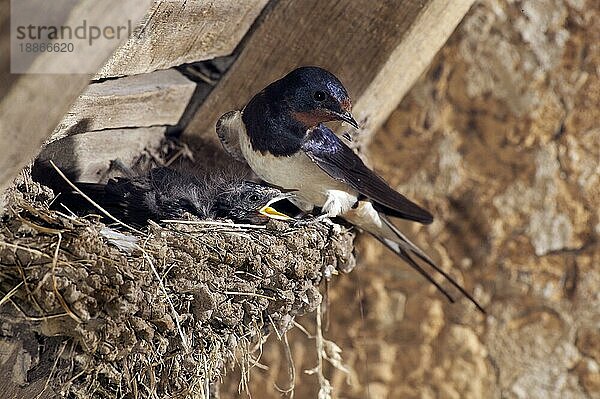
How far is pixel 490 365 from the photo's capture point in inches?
114

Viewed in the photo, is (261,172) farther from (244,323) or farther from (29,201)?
(29,201)

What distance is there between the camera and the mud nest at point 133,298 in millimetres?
1139

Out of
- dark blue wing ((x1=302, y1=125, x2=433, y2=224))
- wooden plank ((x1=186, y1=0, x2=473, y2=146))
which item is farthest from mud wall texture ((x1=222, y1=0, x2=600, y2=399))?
dark blue wing ((x1=302, y1=125, x2=433, y2=224))

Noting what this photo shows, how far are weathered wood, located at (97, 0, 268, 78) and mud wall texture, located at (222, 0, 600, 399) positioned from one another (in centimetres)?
103

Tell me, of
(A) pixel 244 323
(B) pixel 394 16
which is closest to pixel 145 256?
(A) pixel 244 323

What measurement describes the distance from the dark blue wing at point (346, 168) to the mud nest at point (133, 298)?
350 mm

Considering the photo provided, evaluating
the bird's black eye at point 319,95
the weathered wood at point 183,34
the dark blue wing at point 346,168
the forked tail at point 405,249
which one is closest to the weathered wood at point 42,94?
the weathered wood at point 183,34

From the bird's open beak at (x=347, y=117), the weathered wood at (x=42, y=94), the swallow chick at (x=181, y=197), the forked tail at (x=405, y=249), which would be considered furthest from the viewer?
the forked tail at (x=405, y=249)

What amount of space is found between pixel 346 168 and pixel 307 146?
3.7 inches

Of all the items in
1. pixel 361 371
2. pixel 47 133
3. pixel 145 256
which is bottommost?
pixel 361 371

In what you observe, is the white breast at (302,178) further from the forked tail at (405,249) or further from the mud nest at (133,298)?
the mud nest at (133,298)

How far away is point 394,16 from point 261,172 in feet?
1.41

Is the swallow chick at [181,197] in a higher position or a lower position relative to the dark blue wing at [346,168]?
lower

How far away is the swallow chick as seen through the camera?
1.72 meters
